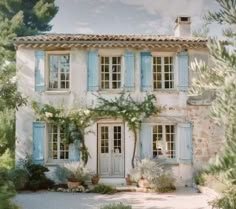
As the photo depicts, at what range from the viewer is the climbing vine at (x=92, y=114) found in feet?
48.3

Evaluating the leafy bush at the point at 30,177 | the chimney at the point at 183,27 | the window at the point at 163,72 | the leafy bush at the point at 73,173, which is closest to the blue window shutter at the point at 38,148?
the leafy bush at the point at 30,177

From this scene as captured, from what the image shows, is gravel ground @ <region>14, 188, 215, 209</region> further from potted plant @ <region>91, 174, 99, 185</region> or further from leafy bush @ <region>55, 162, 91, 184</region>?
potted plant @ <region>91, 174, 99, 185</region>

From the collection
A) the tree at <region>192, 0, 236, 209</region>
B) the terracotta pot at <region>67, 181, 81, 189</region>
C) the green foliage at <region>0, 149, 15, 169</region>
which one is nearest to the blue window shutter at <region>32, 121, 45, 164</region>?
the green foliage at <region>0, 149, 15, 169</region>

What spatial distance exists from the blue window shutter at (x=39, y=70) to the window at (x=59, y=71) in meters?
0.34

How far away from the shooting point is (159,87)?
1546 cm

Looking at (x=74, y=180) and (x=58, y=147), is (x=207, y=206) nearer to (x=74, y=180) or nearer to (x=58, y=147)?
(x=74, y=180)

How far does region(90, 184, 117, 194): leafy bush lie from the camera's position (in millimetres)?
13257

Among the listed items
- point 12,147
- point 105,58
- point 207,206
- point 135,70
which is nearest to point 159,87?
point 135,70

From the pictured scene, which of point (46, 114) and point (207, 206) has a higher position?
point (46, 114)

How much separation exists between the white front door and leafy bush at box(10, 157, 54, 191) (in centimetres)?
218

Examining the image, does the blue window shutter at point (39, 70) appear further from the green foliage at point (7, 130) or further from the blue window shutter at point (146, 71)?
the green foliage at point (7, 130)

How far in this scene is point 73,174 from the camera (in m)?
14.0

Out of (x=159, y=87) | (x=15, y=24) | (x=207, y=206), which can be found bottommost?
(x=207, y=206)

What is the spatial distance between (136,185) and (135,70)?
450 centimetres
